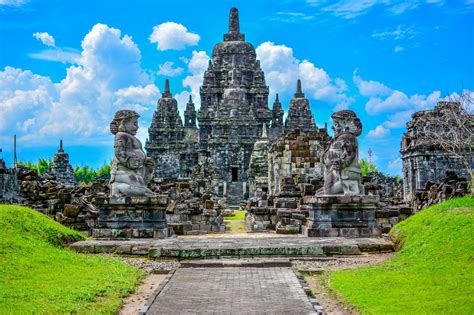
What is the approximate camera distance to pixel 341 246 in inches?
447

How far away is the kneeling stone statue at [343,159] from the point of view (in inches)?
535

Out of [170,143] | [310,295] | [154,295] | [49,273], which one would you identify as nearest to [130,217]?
[49,273]

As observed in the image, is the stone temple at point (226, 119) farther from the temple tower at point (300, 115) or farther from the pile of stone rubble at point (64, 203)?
the pile of stone rubble at point (64, 203)

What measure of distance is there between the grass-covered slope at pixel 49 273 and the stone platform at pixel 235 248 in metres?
0.75

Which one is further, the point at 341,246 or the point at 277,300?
the point at 341,246

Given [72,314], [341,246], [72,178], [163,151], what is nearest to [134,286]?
[72,314]

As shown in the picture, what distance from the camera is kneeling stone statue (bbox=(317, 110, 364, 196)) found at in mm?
13594

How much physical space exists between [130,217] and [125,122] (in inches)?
85.8

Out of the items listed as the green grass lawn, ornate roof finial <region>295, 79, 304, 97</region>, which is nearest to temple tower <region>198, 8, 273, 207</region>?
ornate roof finial <region>295, 79, 304, 97</region>

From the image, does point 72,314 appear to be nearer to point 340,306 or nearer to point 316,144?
point 340,306

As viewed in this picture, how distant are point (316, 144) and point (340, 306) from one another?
58.5ft

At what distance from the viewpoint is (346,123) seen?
1384 centimetres

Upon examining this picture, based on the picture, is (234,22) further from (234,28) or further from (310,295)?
(310,295)

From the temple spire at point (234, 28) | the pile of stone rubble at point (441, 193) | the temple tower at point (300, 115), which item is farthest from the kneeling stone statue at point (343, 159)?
the temple spire at point (234, 28)
